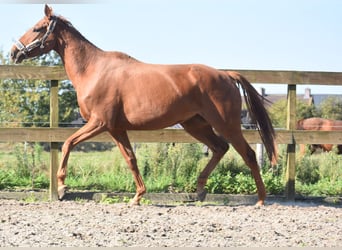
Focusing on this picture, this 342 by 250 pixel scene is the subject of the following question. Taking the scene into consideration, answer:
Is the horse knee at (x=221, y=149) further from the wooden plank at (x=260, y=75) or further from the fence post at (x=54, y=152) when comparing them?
the fence post at (x=54, y=152)

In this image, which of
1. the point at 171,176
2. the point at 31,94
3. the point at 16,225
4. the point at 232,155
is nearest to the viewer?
the point at 16,225

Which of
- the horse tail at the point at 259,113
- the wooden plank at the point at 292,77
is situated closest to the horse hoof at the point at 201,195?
the horse tail at the point at 259,113

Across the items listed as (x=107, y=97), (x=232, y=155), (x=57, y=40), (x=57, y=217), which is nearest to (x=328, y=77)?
(x=232, y=155)

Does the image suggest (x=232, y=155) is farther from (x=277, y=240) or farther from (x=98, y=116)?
(x=277, y=240)

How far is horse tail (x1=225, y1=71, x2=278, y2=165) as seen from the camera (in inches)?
262

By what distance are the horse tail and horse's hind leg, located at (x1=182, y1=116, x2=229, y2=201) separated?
541mm

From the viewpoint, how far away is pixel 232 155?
8508 mm

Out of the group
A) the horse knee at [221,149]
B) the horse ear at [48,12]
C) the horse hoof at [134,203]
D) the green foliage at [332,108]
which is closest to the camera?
the horse hoof at [134,203]

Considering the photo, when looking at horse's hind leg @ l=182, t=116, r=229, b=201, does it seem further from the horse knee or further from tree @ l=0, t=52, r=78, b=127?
tree @ l=0, t=52, r=78, b=127

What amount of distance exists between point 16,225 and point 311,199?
4313 millimetres

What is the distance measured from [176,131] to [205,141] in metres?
0.52

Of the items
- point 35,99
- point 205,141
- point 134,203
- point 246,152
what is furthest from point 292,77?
point 35,99

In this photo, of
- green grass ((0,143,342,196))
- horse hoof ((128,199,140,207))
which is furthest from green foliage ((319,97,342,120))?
horse hoof ((128,199,140,207))

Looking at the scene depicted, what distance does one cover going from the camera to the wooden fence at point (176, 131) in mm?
6938
